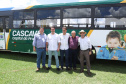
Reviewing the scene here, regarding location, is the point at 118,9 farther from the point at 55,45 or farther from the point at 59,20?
the point at 55,45

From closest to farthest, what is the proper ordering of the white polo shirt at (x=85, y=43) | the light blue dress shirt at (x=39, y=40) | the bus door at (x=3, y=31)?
the white polo shirt at (x=85, y=43) < the light blue dress shirt at (x=39, y=40) < the bus door at (x=3, y=31)

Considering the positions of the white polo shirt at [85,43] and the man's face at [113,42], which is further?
the man's face at [113,42]

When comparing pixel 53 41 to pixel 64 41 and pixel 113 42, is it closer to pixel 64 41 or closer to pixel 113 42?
pixel 64 41

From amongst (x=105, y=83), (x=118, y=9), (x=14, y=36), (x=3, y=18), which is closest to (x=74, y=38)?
(x=105, y=83)

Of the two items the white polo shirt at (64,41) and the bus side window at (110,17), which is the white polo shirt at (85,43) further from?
the bus side window at (110,17)

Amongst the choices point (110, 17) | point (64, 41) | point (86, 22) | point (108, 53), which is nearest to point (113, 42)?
point (108, 53)

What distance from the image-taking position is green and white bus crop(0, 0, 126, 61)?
20.0 feet

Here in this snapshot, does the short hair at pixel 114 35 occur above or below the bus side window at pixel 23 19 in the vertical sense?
below

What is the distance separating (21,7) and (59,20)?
277 centimetres

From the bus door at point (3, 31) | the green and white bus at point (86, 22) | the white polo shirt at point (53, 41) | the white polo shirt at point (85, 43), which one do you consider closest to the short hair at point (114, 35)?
the green and white bus at point (86, 22)

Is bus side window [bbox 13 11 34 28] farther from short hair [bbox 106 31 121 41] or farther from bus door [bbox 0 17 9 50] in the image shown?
short hair [bbox 106 31 121 41]

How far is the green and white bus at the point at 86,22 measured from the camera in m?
6.08

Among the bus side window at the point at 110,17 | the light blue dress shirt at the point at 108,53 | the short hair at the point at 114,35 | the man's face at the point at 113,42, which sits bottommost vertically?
the light blue dress shirt at the point at 108,53

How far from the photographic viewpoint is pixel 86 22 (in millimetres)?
6523
